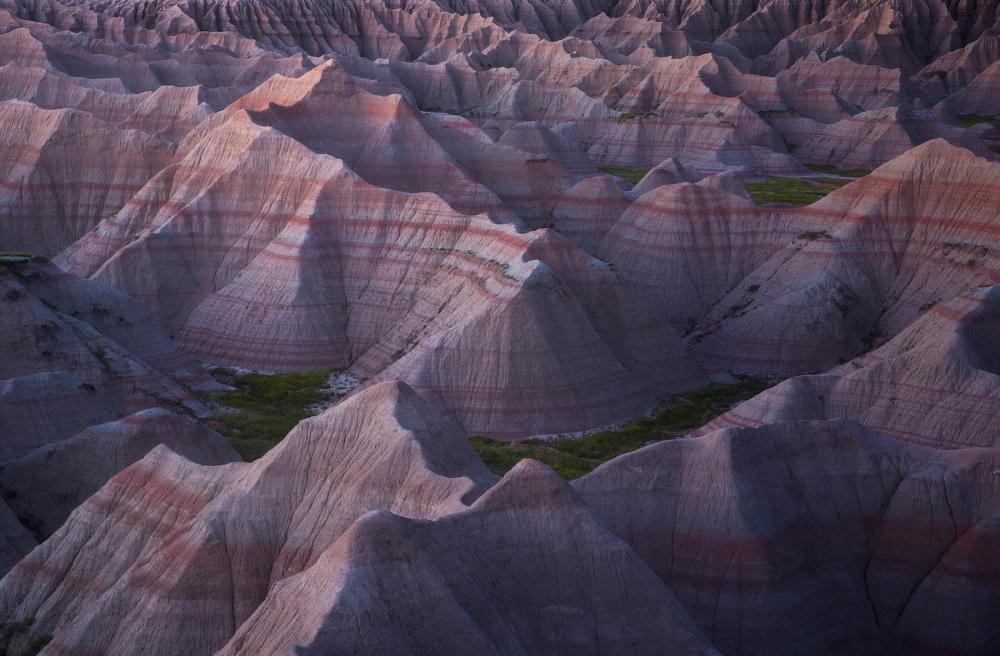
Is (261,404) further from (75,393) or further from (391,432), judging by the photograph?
(391,432)

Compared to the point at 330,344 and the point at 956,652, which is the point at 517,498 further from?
the point at 330,344

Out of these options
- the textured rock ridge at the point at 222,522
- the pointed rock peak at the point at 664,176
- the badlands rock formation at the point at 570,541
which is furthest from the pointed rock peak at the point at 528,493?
the pointed rock peak at the point at 664,176

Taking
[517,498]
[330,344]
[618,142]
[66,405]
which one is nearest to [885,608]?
[517,498]

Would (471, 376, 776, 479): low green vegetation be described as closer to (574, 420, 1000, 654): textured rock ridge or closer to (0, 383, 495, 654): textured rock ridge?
(574, 420, 1000, 654): textured rock ridge

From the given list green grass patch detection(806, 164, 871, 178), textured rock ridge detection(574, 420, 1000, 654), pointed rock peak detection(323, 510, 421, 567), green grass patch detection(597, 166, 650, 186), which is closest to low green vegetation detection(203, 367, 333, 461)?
textured rock ridge detection(574, 420, 1000, 654)

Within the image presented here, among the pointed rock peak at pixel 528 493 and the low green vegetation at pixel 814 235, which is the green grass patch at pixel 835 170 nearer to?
the low green vegetation at pixel 814 235

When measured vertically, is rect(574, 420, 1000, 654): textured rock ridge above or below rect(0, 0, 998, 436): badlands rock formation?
above
